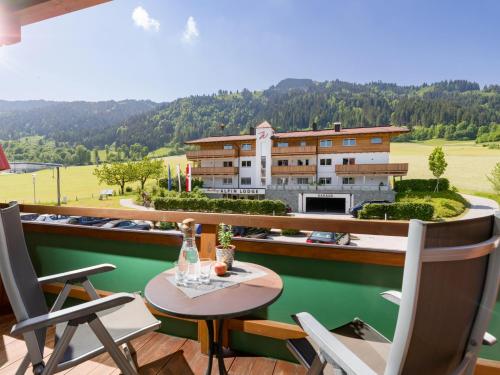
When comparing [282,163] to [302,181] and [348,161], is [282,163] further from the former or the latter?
[348,161]

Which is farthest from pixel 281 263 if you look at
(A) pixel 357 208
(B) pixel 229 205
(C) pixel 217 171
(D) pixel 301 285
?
(B) pixel 229 205

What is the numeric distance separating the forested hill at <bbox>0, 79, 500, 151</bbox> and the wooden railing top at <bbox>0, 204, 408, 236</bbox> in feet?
21.7

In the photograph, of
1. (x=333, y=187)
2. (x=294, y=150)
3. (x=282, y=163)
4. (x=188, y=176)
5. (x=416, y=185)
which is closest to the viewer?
(x=416, y=185)

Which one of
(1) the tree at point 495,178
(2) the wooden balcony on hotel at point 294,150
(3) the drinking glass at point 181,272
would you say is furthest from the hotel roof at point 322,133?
(3) the drinking glass at point 181,272

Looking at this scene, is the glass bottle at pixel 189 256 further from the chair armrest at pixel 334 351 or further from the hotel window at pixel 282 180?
the hotel window at pixel 282 180

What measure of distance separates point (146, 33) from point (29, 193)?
18.2m

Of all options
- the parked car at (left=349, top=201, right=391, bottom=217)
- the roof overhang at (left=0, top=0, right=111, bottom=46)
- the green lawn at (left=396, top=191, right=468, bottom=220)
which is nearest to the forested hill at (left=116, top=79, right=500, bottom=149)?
the green lawn at (left=396, top=191, right=468, bottom=220)

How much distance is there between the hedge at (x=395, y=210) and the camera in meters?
13.4

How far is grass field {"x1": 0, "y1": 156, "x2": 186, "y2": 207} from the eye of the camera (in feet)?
22.4

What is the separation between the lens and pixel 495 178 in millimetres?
10727

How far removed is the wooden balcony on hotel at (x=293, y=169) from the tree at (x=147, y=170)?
21.5 ft

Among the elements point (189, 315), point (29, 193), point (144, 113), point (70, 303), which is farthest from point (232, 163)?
point (189, 315)

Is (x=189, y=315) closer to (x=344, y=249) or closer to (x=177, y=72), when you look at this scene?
(x=344, y=249)

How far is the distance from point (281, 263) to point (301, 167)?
14345mm
